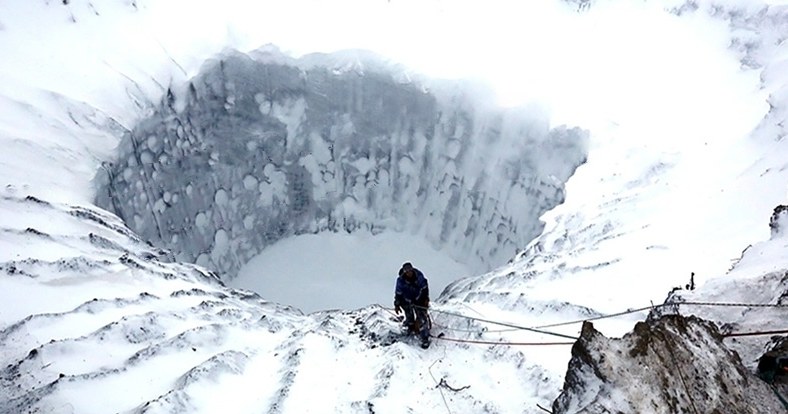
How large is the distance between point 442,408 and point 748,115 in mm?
7417

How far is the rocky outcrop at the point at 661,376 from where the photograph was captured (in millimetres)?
3613

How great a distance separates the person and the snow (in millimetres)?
5722

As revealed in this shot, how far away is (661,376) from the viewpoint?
3732mm

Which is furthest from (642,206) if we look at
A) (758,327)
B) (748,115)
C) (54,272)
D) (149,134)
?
(149,134)

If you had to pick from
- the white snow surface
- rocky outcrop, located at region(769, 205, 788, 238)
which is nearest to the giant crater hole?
the white snow surface

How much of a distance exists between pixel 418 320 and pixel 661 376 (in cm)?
334

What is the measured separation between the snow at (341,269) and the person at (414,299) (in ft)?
18.8

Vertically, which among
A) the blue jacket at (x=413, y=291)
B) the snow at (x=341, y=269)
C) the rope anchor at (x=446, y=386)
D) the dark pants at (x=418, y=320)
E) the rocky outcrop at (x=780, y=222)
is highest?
the rocky outcrop at (x=780, y=222)

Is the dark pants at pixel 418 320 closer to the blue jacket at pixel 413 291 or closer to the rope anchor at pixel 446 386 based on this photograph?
the blue jacket at pixel 413 291

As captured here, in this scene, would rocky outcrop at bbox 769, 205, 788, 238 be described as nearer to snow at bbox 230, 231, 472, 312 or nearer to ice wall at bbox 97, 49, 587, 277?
ice wall at bbox 97, 49, 587, 277

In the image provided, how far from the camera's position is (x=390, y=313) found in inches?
297

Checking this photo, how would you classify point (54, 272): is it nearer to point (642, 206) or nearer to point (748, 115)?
point (642, 206)

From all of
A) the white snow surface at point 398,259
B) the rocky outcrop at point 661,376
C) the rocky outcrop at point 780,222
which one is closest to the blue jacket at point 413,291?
the white snow surface at point 398,259

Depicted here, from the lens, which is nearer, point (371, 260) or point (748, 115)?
point (748, 115)
